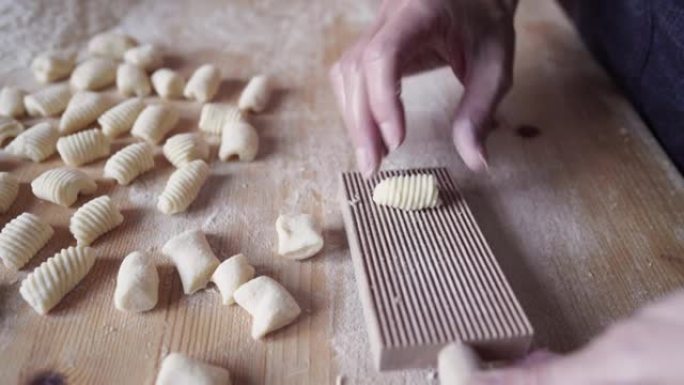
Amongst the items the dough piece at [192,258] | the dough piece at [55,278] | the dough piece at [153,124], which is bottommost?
the dough piece at [192,258]

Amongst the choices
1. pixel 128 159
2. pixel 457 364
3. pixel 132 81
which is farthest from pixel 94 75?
pixel 457 364

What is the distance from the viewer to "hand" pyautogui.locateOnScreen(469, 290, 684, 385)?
0.62 m

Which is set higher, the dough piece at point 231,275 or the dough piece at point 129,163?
the dough piece at point 129,163

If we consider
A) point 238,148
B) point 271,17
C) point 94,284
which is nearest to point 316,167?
point 238,148

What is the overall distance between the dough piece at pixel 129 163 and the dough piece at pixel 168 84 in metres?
0.22

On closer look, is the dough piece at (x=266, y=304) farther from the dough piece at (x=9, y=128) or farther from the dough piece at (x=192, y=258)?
the dough piece at (x=9, y=128)

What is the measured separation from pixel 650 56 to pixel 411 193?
1.90 feet

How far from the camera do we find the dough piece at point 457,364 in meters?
0.76

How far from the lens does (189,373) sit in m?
0.83

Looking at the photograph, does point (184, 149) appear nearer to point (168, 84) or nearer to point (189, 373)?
point (168, 84)

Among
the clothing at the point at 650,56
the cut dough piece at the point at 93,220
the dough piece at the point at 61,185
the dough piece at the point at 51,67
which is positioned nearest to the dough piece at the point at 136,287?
the cut dough piece at the point at 93,220

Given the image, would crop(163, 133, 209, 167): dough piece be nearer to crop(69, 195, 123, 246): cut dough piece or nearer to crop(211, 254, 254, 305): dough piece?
crop(69, 195, 123, 246): cut dough piece

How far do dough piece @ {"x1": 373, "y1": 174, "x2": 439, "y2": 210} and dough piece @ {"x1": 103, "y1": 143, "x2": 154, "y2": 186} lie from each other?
1.47 ft

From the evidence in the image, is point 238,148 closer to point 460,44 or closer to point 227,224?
point 227,224
